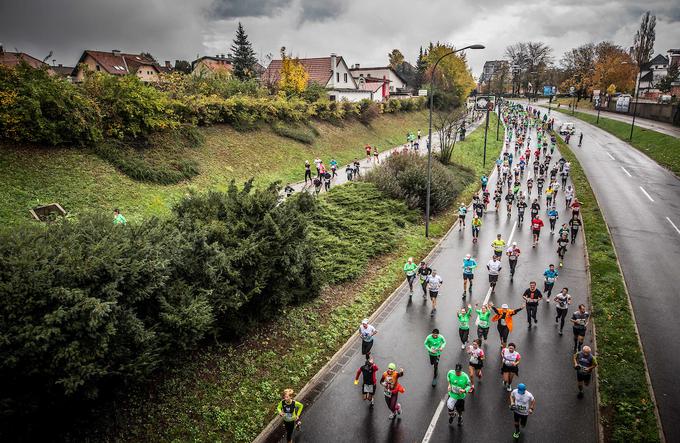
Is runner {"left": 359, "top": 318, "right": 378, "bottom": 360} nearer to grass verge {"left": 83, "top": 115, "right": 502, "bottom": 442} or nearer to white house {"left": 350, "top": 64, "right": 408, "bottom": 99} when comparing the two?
grass verge {"left": 83, "top": 115, "right": 502, "bottom": 442}

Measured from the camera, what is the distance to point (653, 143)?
1729 inches

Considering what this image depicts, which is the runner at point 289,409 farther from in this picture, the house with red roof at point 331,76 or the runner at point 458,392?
the house with red roof at point 331,76

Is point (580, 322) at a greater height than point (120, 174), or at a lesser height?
lesser

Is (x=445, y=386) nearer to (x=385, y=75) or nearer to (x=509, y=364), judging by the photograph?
(x=509, y=364)

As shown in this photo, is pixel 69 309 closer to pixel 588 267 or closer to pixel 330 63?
pixel 588 267

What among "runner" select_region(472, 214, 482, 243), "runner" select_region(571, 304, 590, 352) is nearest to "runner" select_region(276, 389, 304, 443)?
"runner" select_region(571, 304, 590, 352)

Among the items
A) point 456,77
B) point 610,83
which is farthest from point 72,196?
point 610,83

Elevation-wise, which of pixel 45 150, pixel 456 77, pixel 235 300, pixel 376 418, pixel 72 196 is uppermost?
pixel 456 77

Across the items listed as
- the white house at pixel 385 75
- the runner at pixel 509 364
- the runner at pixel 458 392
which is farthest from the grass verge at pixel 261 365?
the white house at pixel 385 75

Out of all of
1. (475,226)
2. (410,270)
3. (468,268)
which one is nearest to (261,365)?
(410,270)

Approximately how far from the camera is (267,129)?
3425 cm

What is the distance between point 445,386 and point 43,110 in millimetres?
21132

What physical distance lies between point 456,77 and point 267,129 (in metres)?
47.1

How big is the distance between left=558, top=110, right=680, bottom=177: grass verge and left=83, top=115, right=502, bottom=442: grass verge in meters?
31.8
